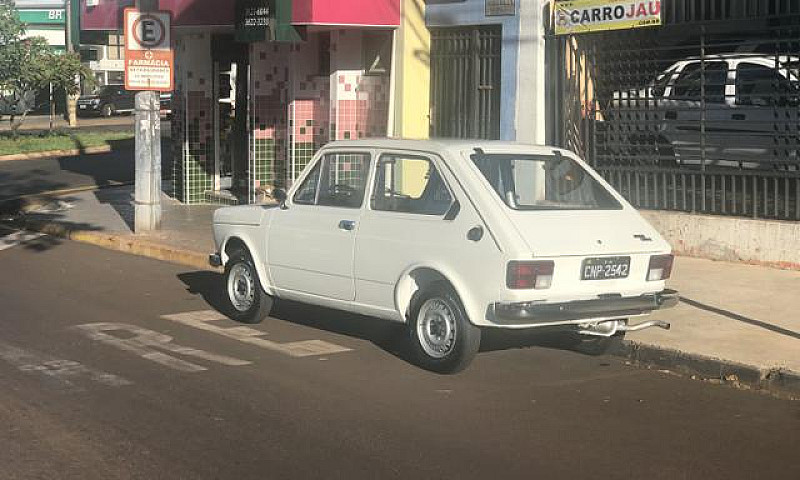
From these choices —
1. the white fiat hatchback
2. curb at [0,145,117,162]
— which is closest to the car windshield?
the white fiat hatchback

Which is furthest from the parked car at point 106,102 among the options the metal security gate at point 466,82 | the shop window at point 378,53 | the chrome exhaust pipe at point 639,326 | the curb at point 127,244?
the chrome exhaust pipe at point 639,326

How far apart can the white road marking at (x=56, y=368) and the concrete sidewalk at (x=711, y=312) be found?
12.9 ft

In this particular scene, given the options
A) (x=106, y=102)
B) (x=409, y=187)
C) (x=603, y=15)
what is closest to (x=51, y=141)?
(x=106, y=102)

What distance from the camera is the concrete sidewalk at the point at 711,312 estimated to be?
28.6ft

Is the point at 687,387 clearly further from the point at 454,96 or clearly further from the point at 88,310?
the point at 454,96

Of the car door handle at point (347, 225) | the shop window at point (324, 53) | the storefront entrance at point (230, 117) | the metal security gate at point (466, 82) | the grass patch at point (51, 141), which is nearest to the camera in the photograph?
the car door handle at point (347, 225)

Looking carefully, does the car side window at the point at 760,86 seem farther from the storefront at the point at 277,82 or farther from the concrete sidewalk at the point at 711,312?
the storefront at the point at 277,82

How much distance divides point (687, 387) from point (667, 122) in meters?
6.44

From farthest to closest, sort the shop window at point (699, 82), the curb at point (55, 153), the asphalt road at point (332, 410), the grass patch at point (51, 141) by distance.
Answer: the grass patch at point (51, 141), the curb at point (55, 153), the shop window at point (699, 82), the asphalt road at point (332, 410)

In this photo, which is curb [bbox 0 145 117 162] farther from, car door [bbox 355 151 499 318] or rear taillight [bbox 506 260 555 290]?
rear taillight [bbox 506 260 555 290]

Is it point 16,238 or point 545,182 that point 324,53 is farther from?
point 545,182

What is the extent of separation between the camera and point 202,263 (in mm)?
14266

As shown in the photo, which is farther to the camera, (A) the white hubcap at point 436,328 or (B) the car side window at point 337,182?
(B) the car side window at point 337,182

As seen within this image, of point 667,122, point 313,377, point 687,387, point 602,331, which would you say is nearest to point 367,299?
point 313,377
